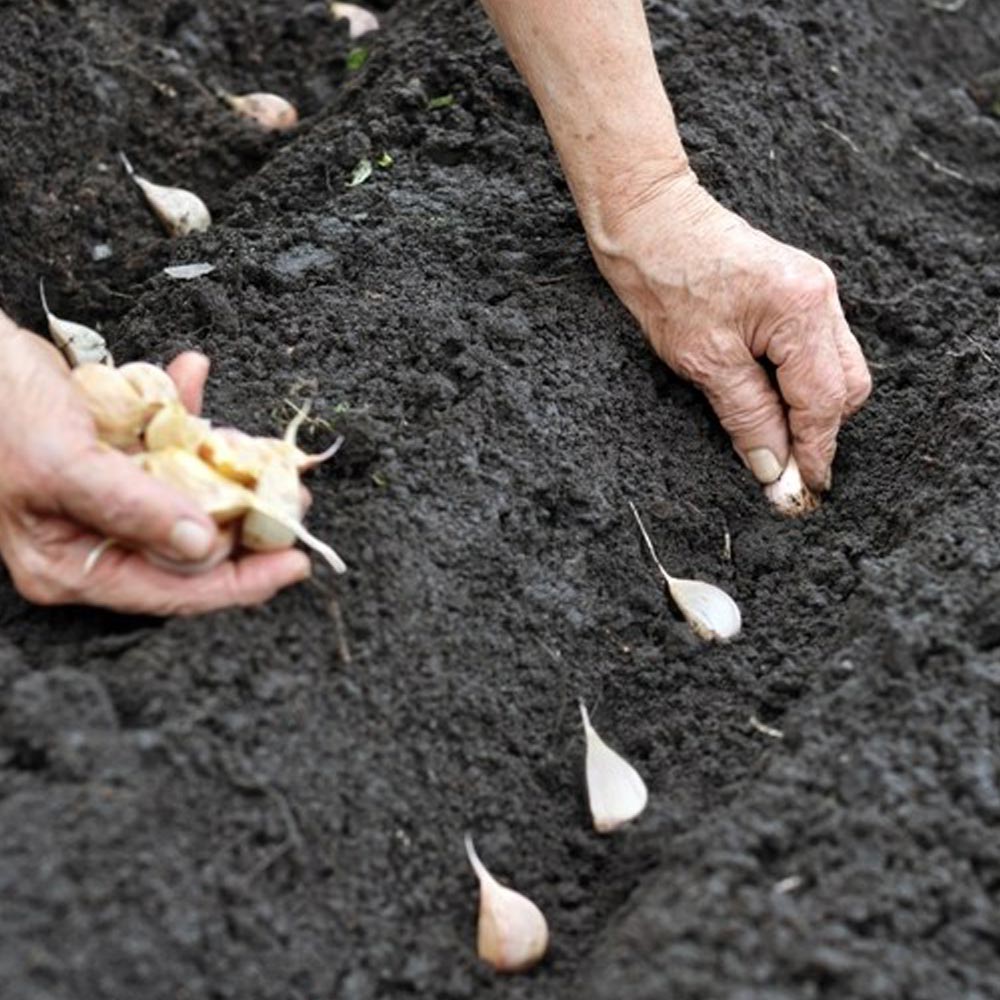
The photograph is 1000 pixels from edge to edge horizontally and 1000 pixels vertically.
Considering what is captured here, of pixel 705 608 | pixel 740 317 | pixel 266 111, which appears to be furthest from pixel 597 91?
pixel 266 111

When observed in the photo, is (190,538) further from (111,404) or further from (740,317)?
(740,317)

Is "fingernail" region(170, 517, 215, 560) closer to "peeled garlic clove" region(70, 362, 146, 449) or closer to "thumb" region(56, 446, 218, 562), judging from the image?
"thumb" region(56, 446, 218, 562)

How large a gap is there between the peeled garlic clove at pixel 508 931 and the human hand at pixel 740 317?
886 mm

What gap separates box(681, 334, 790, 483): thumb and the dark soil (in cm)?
6

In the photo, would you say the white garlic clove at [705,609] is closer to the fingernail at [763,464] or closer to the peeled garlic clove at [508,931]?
the fingernail at [763,464]

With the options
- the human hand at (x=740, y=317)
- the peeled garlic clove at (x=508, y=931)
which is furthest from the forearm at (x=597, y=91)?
the peeled garlic clove at (x=508, y=931)

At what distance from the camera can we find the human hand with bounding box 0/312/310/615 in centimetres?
171

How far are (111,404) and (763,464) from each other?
1059 mm

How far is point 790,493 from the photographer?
245cm

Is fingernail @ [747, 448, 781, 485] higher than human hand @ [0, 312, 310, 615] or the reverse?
the reverse

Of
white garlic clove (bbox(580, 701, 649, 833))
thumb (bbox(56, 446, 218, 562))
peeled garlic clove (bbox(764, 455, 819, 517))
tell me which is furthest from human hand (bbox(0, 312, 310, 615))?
peeled garlic clove (bbox(764, 455, 819, 517))

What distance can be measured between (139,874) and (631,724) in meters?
0.73

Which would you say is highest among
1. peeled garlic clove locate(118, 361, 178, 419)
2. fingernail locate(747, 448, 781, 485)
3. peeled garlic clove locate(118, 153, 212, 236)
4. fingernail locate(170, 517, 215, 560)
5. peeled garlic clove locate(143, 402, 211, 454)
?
peeled garlic clove locate(118, 361, 178, 419)

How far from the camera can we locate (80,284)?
9.14ft
